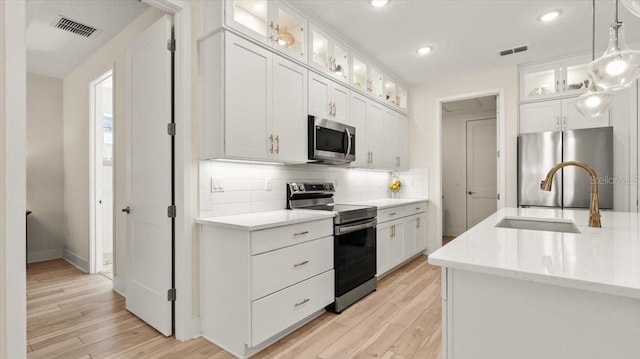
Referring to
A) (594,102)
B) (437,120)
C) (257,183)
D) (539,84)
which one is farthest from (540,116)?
(257,183)

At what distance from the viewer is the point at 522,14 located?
288 cm

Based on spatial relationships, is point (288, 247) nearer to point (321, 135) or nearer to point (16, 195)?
point (321, 135)

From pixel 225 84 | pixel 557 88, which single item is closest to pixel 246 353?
pixel 225 84

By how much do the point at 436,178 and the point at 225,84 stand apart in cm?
361

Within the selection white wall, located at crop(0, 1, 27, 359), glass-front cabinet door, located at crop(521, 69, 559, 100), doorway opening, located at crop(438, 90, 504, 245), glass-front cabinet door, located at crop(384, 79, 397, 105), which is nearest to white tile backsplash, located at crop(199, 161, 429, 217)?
white wall, located at crop(0, 1, 27, 359)

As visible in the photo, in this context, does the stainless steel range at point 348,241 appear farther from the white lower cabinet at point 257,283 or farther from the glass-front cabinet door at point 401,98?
the glass-front cabinet door at point 401,98

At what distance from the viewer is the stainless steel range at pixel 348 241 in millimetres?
2670

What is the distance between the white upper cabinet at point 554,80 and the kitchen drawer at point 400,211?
196cm

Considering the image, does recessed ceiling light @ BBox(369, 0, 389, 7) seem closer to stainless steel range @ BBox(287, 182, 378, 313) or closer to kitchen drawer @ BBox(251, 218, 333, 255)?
stainless steel range @ BBox(287, 182, 378, 313)

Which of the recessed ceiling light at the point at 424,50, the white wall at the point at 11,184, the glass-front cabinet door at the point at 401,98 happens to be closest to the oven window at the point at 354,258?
the white wall at the point at 11,184

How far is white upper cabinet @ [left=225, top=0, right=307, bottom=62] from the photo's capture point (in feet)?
7.30

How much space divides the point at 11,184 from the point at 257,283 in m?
1.34

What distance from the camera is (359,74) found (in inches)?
148

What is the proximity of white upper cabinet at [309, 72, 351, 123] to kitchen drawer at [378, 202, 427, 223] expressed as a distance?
1.12 metres
